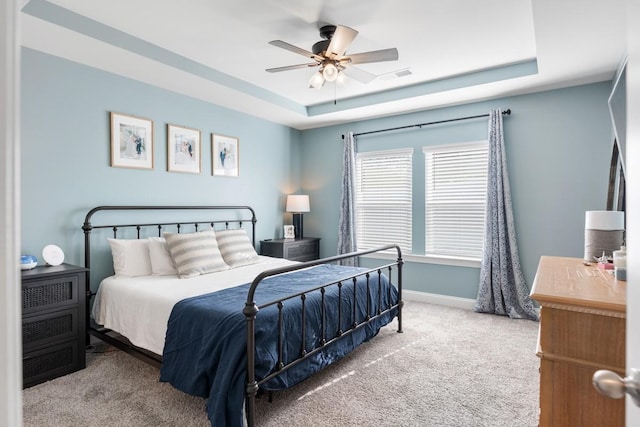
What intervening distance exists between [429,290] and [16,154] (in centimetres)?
451

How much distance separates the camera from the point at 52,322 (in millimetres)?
2598

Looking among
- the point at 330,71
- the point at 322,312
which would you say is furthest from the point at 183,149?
the point at 322,312

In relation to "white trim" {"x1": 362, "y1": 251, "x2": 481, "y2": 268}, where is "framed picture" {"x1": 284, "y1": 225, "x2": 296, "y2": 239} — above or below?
above

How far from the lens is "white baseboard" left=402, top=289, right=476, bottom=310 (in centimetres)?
426

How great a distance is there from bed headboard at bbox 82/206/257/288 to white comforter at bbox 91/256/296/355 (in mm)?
251

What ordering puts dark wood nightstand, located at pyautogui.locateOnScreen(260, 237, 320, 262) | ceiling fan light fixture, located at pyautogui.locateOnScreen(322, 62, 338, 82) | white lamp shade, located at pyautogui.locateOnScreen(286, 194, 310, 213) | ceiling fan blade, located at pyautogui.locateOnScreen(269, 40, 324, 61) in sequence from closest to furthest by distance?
ceiling fan blade, located at pyautogui.locateOnScreen(269, 40, 324, 61)
ceiling fan light fixture, located at pyautogui.locateOnScreen(322, 62, 338, 82)
dark wood nightstand, located at pyautogui.locateOnScreen(260, 237, 320, 262)
white lamp shade, located at pyautogui.locateOnScreen(286, 194, 310, 213)

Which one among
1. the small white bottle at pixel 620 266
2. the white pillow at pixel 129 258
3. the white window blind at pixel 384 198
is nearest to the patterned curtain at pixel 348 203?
the white window blind at pixel 384 198

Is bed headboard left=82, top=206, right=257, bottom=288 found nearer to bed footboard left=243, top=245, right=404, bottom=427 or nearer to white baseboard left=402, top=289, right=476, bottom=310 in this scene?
bed footboard left=243, top=245, right=404, bottom=427

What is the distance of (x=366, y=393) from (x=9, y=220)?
2297mm

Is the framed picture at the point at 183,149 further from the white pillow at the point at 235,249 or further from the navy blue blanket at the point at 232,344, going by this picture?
the navy blue blanket at the point at 232,344

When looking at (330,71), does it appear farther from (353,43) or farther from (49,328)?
(49,328)

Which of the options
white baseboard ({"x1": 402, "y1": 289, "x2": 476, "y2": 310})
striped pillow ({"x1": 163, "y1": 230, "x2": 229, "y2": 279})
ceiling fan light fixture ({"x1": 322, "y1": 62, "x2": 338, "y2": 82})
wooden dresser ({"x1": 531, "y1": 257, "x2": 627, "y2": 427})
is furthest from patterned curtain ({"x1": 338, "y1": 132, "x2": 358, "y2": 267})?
wooden dresser ({"x1": 531, "y1": 257, "x2": 627, "y2": 427})

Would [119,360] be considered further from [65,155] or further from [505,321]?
[505,321]

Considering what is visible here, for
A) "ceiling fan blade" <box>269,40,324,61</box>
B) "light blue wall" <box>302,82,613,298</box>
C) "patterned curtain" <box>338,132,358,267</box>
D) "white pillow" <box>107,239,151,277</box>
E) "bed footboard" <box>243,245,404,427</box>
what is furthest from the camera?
"patterned curtain" <box>338,132,358,267</box>
